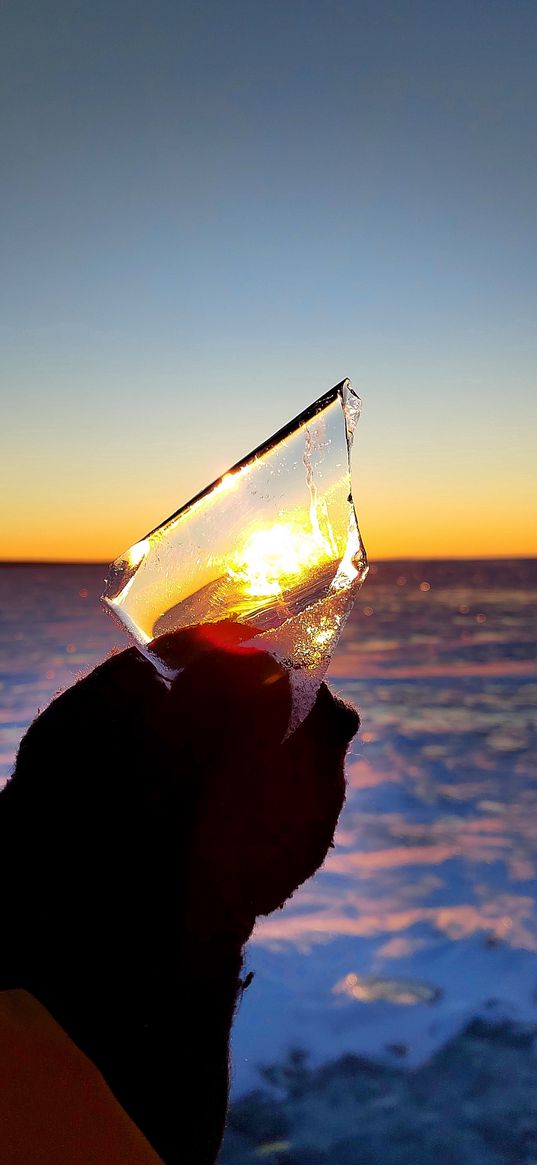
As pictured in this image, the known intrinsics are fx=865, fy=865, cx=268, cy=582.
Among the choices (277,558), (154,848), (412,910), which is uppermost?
(277,558)

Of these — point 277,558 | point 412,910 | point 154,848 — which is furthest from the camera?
point 412,910

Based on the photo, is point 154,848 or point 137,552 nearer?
point 154,848

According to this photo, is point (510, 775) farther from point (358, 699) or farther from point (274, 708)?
point (274, 708)

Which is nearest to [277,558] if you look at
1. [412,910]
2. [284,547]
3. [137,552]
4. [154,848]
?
[284,547]

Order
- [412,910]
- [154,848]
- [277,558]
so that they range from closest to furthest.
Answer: [154,848]
[277,558]
[412,910]

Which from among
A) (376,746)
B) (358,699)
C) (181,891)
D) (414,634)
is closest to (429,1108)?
(181,891)

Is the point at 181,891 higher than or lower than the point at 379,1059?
higher

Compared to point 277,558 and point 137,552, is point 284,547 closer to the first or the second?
point 277,558
